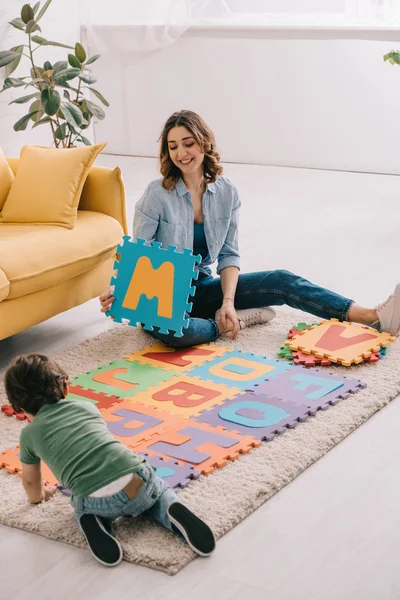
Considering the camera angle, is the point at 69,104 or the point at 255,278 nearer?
the point at 255,278

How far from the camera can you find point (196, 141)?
123 inches

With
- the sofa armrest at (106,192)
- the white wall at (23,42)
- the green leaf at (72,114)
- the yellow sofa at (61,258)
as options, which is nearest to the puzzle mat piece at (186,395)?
the yellow sofa at (61,258)

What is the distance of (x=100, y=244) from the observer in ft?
10.9

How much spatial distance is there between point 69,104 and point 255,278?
7.08ft

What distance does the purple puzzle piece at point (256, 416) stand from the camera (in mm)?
2516

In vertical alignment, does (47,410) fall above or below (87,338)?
above

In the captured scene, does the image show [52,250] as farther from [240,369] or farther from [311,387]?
[311,387]

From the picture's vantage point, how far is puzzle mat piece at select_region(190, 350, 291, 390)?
286 centimetres

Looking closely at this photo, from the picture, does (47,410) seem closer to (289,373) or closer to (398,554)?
(398,554)

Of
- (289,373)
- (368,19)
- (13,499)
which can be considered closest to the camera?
(13,499)

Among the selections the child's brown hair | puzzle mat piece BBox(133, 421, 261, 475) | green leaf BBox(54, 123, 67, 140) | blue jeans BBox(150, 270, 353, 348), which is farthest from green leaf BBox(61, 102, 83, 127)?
the child's brown hair

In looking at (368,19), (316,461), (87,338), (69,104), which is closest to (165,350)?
(87,338)

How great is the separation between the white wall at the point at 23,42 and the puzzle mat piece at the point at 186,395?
134 inches

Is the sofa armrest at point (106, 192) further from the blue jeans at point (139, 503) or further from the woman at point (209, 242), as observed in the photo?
the blue jeans at point (139, 503)
